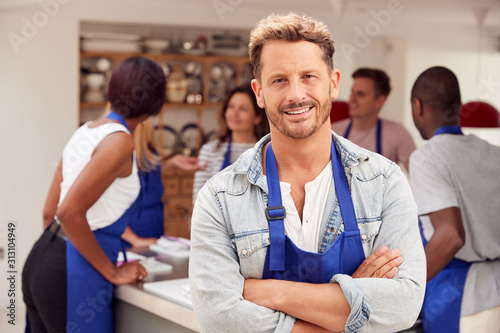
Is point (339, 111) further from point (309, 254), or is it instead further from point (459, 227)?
point (309, 254)

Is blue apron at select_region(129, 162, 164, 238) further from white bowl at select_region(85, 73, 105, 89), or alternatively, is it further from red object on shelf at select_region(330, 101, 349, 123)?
white bowl at select_region(85, 73, 105, 89)

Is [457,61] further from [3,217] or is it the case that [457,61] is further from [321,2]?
Result: [3,217]

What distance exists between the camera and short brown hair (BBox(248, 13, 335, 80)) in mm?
1373

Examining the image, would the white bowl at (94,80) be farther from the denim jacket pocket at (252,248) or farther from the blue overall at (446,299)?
the denim jacket pocket at (252,248)

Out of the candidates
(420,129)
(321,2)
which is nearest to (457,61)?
(321,2)

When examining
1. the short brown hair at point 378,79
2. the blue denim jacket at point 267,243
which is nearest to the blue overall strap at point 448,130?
the blue denim jacket at point 267,243

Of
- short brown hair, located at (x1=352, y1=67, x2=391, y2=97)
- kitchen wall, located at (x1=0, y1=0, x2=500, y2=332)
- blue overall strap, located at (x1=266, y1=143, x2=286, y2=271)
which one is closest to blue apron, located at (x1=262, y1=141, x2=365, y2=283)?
blue overall strap, located at (x1=266, y1=143, x2=286, y2=271)

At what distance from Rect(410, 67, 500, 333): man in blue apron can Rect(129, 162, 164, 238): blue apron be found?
169 centimetres

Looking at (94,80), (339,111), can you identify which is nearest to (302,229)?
(339,111)

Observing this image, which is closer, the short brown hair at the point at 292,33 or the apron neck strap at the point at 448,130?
the short brown hair at the point at 292,33

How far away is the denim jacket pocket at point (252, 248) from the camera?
54.3 inches

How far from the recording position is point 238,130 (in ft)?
12.3

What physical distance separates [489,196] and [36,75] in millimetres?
4273

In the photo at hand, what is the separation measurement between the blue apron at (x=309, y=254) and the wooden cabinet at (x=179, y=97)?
4746mm
